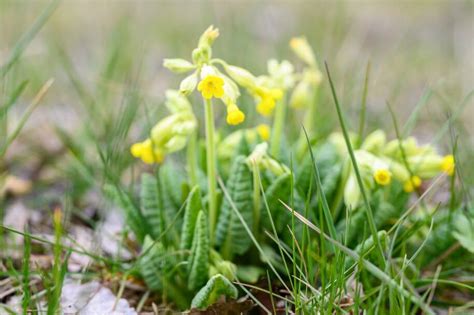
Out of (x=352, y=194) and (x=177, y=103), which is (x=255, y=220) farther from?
(x=177, y=103)

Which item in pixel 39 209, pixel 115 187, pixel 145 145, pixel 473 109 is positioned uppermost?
pixel 145 145

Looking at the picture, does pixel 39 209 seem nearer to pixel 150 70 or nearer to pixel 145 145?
pixel 145 145

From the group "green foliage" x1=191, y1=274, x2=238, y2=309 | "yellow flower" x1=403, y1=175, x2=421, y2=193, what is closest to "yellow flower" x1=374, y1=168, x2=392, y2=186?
"yellow flower" x1=403, y1=175, x2=421, y2=193

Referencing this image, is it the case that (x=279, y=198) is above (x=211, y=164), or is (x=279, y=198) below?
below

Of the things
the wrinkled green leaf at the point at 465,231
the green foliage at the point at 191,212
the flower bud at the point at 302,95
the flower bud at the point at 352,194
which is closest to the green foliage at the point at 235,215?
the green foliage at the point at 191,212

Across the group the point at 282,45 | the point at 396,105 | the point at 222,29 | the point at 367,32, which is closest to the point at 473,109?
→ the point at 396,105

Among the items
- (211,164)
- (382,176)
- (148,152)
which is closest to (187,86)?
(211,164)

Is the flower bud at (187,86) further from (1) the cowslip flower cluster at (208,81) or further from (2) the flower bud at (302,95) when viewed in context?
(2) the flower bud at (302,95)
